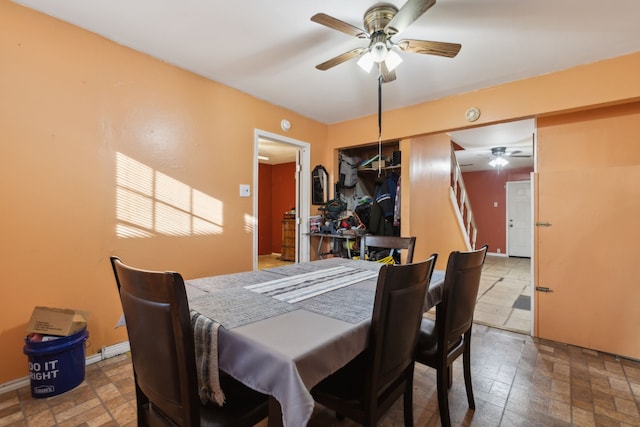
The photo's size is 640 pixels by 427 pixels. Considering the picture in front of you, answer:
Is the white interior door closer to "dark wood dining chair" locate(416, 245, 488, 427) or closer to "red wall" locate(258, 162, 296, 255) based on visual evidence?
"red wall" locate(258, 162, 296, 255)

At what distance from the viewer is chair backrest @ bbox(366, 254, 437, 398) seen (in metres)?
1.00

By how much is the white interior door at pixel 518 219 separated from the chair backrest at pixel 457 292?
7380mm

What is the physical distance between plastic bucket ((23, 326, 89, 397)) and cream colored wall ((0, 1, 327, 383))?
239 mm

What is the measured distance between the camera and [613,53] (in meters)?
2.28

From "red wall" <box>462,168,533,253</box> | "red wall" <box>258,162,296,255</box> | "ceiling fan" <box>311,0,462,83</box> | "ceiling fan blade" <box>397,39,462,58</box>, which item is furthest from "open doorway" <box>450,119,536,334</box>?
"red wall" <box>258,162,296,255</box>

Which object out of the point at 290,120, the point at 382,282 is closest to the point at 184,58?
the point at 290,120

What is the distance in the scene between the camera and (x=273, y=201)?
7.34 m

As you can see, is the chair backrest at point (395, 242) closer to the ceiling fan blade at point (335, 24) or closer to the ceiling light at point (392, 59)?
the ceiling light at point (392, 59)

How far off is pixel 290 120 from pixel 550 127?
2.84 metres

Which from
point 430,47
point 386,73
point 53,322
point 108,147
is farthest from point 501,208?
point 53,322

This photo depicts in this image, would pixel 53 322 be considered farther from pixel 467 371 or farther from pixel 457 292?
pixel 467 371

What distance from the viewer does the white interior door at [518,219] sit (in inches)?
291

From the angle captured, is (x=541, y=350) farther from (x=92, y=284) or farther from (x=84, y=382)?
(x=92, y=284)

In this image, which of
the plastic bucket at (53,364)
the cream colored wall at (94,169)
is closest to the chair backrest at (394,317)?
the plastic bucket at (53,364)
